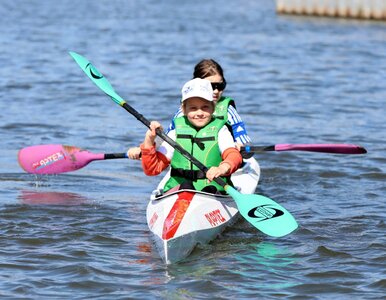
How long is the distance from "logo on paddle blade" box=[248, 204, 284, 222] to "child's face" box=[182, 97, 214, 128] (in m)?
0.75

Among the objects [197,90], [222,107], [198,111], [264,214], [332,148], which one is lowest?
[264,214]

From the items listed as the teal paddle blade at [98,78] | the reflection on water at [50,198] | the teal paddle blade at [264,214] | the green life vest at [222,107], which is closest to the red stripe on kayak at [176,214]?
the teal paddle blade at [264,214]

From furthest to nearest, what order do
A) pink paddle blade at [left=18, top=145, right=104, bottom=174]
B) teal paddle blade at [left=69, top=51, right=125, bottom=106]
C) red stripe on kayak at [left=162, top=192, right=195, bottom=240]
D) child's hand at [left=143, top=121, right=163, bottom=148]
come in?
pink paddle blade at [left=18, top=145, right=104, bottom=174]
teal paddle blade at [left=69, top=51, right=125, bottom=106]
child's hand at [left=143, top=121, right=163, bottom=148]
red stripe on kayak at [left=162, top=192, right=195, bottom=240]

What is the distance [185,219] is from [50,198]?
245cm

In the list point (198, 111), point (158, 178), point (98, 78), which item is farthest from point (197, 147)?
point (158, 178)

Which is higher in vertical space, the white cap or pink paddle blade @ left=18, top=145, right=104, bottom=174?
the white cap

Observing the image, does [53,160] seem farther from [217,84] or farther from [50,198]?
[217,84]

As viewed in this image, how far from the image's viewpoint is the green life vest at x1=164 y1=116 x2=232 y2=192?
299 inches

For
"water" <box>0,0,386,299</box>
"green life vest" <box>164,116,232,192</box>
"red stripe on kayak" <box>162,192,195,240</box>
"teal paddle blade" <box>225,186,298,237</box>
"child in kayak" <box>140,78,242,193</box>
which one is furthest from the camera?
"green life vest" <box>164,116,232,192</box>

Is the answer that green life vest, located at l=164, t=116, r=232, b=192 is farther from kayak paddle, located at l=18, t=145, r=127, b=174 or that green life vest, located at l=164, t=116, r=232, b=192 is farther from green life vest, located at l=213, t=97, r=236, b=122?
kayak paddle, located at l=18, t=145, r=127, b=174

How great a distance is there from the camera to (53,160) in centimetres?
961

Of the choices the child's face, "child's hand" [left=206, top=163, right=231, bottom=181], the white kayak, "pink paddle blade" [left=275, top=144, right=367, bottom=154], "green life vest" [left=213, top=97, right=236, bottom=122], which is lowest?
the white kayak

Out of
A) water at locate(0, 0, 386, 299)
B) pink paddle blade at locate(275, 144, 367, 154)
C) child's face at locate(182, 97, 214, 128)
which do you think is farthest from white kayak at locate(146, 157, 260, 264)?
pink paddle blade at locate(275, 144, 367, 154)

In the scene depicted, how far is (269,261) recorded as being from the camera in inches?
284
